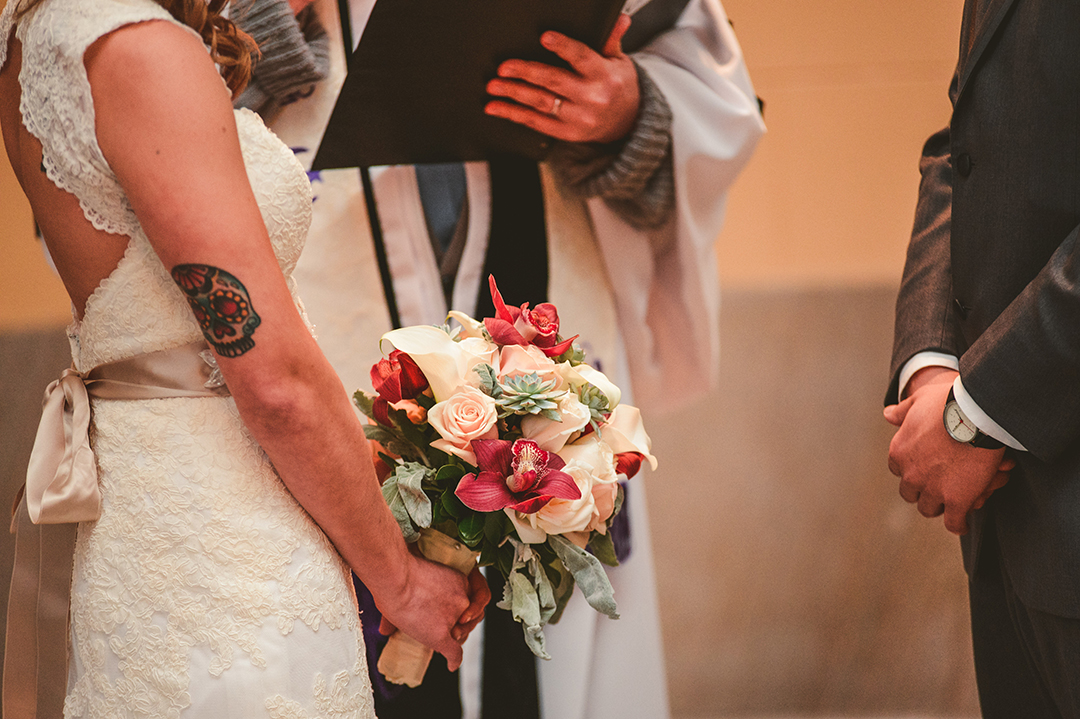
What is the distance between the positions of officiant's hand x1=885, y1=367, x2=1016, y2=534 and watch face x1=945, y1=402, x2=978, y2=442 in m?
0.02

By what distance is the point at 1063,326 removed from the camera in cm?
86

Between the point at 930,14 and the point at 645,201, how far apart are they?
4.66ft

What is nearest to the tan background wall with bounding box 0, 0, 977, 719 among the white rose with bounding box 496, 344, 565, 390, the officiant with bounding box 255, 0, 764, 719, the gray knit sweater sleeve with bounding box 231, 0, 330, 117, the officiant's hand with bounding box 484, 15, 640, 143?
the officiant with bounding box 255, 0, 764, 719

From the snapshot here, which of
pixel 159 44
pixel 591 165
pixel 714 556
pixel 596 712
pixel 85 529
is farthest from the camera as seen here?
pixel 714 556

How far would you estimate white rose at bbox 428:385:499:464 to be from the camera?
86 cm

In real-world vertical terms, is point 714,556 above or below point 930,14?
below

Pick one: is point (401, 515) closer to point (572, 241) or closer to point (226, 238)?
point (226, 238)

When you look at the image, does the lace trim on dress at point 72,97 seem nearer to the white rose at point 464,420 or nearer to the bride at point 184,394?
Result: the bride at point 184,394

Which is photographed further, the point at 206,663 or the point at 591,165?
the point at 591,165

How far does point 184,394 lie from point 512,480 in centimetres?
32

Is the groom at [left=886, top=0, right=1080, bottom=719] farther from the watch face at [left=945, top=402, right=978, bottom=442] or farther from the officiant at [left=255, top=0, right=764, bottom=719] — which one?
the officiant at [left=255, top=0, right=764, bottom=719]

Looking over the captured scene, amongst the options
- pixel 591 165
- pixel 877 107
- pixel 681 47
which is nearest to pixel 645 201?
pixel 591 165

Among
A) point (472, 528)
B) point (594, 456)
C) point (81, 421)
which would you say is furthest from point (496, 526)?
point (81, 421)

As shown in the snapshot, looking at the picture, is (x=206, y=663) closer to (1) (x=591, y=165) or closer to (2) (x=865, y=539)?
(1) (x=591, y=165)
